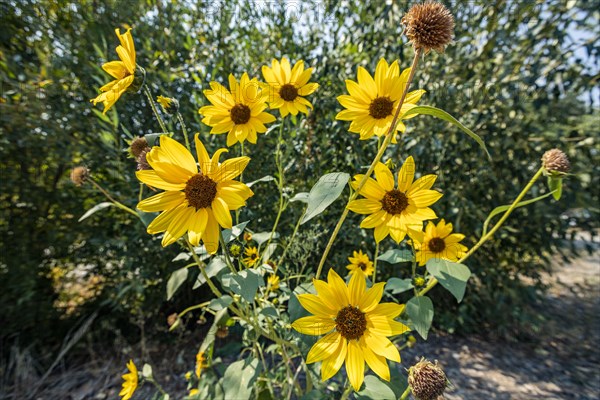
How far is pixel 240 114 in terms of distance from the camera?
0.90 metres

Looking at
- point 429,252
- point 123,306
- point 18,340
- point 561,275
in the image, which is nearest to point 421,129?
point 429,252

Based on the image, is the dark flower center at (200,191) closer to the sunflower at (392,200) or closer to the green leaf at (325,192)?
the green leaf at (325,192)

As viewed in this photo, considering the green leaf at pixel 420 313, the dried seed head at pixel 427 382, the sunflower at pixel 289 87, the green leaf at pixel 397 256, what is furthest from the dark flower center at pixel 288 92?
the dried seed head at pixel 427 382

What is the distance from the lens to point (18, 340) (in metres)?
2.03

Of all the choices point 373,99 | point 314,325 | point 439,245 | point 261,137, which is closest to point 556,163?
point 439,245

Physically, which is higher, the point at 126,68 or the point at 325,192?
the point at 126,68

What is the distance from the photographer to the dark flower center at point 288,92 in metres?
0.99

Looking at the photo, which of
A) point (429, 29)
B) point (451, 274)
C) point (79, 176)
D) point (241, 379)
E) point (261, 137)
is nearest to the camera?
point (429, 29)

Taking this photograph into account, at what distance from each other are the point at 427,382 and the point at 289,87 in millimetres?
866

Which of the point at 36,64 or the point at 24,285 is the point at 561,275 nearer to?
the point at 24,285

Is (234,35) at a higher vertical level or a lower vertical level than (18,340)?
higher

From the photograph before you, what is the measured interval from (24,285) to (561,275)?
494 centimetres

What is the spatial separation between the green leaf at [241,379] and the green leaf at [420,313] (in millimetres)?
493

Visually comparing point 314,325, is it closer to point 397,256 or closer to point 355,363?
point 355,363
